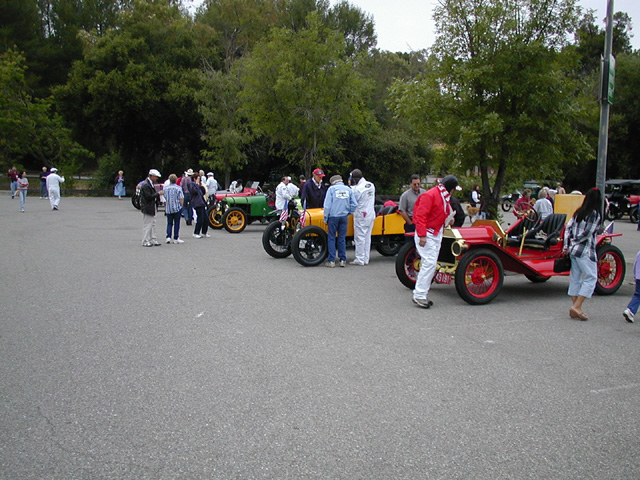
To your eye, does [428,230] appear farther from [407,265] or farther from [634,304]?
[634,304]

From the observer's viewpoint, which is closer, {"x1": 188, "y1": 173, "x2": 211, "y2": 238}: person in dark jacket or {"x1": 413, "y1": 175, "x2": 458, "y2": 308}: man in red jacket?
{"x1": 413, "y1": 175, "x2": 458, "y2": 308}: man in red jacket

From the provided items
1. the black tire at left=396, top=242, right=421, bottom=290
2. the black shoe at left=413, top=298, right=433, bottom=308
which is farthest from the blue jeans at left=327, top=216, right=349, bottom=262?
the black shoe at left=413, top=298, right=433, bottom=308

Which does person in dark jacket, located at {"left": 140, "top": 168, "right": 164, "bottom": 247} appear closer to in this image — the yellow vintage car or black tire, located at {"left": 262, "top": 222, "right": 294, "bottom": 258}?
black tire, located at {"left": 262, "top": 222, "right": 294, "bottom": 258}

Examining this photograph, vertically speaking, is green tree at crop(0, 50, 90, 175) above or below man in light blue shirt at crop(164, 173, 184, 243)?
above

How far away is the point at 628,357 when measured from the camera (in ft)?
18.4

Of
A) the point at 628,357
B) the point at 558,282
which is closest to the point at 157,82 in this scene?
the point at 558,282

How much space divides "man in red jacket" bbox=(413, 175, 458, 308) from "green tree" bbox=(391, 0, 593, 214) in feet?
21.2

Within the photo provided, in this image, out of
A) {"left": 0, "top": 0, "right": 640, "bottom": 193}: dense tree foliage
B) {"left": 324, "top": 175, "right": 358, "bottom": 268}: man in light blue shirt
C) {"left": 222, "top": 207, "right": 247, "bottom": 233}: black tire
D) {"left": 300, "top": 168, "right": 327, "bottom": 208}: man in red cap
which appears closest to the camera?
{"left": 324, "top": 175, "right": 358, "bottom": 268}: man in light blue shirt

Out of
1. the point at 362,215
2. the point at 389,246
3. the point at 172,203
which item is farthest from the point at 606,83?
the point at 172,203

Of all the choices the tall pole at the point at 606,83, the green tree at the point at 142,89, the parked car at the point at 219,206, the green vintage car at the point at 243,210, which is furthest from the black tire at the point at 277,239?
the green tree at the point at 142,89

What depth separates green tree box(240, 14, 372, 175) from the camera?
89.8 ft

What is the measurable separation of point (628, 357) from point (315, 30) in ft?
81.4

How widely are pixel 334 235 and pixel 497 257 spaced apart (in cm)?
377

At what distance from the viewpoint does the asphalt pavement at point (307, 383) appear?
3523 millimetres
